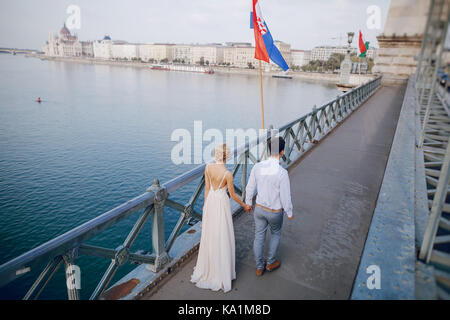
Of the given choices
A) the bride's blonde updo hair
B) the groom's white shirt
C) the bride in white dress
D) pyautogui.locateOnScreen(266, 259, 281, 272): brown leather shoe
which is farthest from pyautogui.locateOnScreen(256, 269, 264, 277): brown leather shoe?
the bride's blonde updo hair

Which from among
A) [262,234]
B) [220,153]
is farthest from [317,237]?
[220,153]

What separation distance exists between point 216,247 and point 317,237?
193 cm

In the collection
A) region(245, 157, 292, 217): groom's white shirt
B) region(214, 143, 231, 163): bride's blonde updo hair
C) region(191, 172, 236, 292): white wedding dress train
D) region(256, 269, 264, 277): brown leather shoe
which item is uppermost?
region(214, 143, 231, 163): bride's blonde updo hair

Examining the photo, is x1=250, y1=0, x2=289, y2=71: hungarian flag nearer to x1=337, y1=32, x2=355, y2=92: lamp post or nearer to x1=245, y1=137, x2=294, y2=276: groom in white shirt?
x1=245, y1=137, x2=294, y2=276: groom in white shirt

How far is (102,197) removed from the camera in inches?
587

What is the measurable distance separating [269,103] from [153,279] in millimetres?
46391

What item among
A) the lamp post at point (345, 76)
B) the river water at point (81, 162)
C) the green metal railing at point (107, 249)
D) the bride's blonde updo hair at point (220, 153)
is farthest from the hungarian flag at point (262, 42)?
the lamp post at point (345, 76)

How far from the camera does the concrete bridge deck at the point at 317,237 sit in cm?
347

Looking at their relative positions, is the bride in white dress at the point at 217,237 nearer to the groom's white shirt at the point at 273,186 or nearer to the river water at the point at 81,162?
the groom's white shirt at the point at 273,186

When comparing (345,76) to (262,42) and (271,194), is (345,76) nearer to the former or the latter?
(262,42)

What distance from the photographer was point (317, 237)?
4.58 m

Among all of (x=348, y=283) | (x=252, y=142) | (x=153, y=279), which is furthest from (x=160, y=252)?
(x=252, y=142)

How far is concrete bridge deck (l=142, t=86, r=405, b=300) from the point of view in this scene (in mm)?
3475

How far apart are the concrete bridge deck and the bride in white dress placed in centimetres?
14
